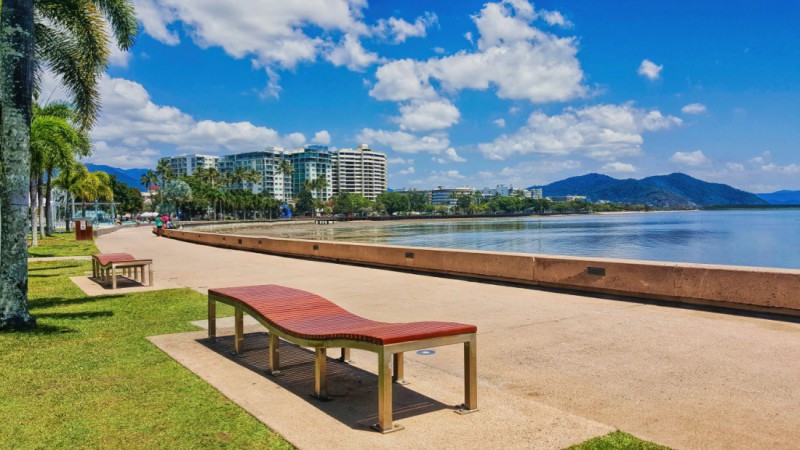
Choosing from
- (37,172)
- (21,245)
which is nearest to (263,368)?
(21,245)

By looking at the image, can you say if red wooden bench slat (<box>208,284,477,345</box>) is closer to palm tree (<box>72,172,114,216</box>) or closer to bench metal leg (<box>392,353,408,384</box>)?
bench metal leg (<box>392,353,408,384</box>)

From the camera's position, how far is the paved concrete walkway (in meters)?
3.92

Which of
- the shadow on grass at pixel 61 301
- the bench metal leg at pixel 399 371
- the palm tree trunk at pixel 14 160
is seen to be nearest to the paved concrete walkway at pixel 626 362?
the bench metal leg at pixel 399 371

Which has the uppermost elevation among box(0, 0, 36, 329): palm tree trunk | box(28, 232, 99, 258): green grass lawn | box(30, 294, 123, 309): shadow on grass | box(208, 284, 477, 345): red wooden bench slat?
box(0, 0, 36, 329): palm tree trunk

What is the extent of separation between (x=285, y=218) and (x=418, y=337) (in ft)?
598

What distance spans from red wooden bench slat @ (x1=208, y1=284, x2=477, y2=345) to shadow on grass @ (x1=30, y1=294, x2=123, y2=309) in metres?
4.71

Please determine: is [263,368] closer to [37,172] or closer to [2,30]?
[2,30]

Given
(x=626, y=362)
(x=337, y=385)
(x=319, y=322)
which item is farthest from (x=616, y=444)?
(x=319, y=322)

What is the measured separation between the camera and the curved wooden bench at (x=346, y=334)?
12.3 feet

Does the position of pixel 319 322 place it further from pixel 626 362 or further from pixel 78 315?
pixel 78 315

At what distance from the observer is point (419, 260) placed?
13.3 metres

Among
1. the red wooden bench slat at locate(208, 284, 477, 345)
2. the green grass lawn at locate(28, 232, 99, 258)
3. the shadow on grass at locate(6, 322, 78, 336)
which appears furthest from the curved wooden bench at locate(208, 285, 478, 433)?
the green grass lawn at locate(28, 232, 99, 258)

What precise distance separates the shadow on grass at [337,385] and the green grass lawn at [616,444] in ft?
3.46

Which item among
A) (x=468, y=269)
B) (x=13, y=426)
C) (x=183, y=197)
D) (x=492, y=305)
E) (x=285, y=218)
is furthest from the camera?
(x=285, y=218)
